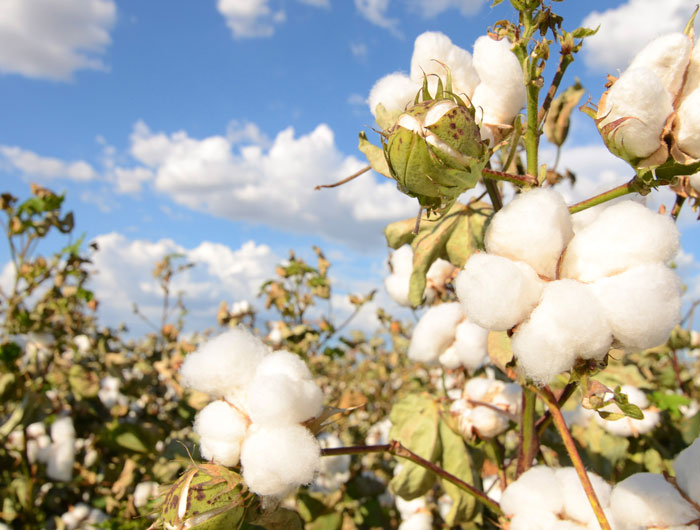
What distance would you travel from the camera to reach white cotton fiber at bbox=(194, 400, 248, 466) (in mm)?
1139

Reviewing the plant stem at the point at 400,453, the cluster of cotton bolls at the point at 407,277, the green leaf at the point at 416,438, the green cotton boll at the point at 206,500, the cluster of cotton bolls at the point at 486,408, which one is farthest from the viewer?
the cluster of cotton bolls at the point at 407,277

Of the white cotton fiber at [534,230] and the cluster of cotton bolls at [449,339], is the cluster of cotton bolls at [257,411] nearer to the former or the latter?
the white cotton fiber at [534,230]

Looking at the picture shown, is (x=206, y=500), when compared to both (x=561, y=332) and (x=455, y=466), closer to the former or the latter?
(x=561, y=332)

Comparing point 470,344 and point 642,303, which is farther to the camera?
point 470,344

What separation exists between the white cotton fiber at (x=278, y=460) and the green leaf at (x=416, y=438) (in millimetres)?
690

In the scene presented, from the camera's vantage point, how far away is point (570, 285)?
817 mm

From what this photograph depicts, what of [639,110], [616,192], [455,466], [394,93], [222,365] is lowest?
[455,466]

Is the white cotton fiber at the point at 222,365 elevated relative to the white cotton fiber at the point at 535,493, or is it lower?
elevated

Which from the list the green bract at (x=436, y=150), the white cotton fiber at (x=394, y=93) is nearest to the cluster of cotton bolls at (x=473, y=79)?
the white cotton fiber at (x=394, y=93)

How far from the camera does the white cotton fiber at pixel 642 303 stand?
79cm

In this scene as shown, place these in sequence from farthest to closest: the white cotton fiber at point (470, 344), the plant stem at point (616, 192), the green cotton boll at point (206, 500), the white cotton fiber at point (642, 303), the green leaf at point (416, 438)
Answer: the white cotton fiber at point (470, 344), the green leaf at point (416, 438), the green cotton boll at point (206, 500), the plant stem at point (616, 192), the white cotton fiber at point (642, 303)

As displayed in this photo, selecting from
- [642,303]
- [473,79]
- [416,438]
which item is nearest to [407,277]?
[416,438]

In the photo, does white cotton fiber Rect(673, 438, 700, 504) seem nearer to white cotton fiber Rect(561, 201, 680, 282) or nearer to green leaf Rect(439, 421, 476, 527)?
white cotton fiber Rect(561, 201, 680, 282)

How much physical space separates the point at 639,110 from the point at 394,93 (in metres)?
0.42
